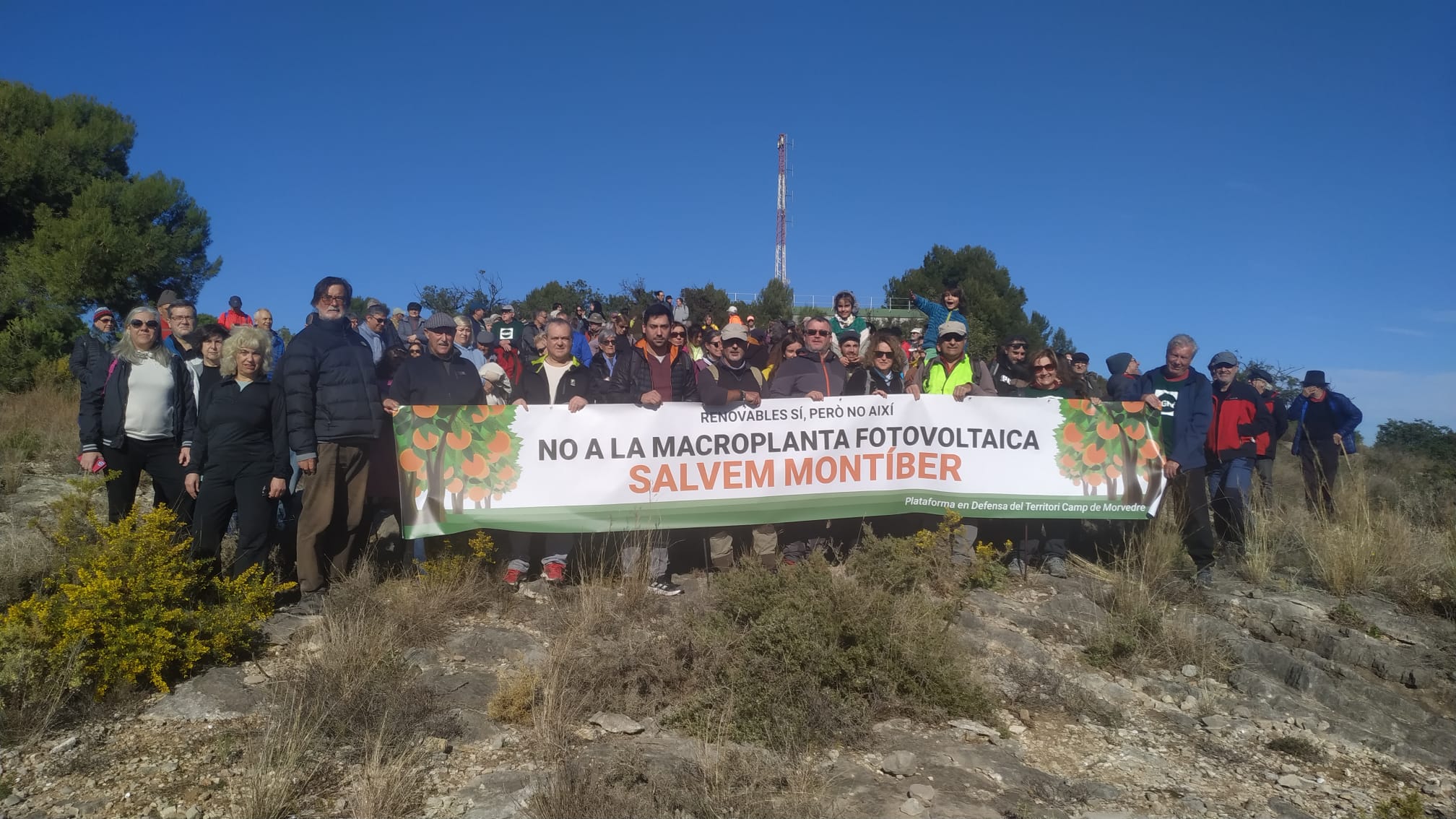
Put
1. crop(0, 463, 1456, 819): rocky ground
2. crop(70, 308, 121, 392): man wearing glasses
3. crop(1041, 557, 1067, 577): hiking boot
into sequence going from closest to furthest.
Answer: crop(0, 463, 1456, 819): rocky ground, crop(1041, 557, 1067, 577): hiking boot, crop(70, 308, 121, 392): man wearing glasses

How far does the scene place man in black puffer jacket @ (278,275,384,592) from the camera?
5344 mm

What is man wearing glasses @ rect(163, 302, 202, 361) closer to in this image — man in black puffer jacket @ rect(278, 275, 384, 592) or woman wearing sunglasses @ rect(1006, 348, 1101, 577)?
man in black puffer jacket @ rect(278, 275, 384, 592)

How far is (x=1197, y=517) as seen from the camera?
685cm

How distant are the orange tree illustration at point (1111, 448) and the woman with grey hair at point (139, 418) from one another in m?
6.82

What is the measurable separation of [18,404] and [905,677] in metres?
14.0

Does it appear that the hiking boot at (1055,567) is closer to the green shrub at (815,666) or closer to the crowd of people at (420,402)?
the crowd of people at (420,402)

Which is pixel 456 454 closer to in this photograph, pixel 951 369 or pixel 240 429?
pixel 240 429

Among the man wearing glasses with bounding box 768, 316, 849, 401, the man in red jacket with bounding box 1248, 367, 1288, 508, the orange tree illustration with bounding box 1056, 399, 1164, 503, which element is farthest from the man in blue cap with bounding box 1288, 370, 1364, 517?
the man wearing glasses with bounding box 768, 316, 849, 401

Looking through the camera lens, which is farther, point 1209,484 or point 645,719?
point 1209,484

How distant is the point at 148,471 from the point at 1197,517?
325 inches

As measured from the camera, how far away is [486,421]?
19.9ft

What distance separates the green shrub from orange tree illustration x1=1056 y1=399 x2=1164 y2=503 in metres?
2.53

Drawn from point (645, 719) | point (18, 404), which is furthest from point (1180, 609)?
point (18, 404)

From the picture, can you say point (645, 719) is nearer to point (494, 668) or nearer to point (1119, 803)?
point (494, 668)
